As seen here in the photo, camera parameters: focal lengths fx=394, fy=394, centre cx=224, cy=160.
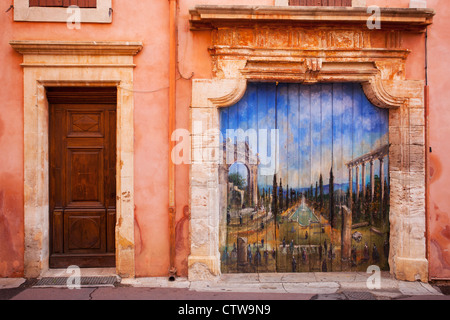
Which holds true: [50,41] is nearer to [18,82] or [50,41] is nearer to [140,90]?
[18,82]

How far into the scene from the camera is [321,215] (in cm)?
521

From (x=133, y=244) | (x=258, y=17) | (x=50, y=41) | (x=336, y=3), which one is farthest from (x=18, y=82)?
(x=336, y=3)

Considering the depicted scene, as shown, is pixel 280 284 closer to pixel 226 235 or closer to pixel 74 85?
pixel 226 235

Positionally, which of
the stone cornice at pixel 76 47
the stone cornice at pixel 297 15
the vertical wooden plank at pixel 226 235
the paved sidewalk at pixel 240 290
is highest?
the stone cornice at pixel 297 15

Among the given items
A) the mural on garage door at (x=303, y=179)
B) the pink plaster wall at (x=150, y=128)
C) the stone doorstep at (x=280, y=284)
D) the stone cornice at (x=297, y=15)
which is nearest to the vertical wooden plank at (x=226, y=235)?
the mural on garage door at (x=303, y=179)

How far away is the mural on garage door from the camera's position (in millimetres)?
5125

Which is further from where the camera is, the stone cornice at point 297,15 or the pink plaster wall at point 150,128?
the pink plaster wall at point 150,128

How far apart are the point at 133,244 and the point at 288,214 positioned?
6.61 ft

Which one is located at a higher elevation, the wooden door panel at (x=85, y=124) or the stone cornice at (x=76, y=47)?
the stone cornice at (x=76, y=47)

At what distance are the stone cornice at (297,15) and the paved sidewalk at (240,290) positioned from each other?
3.13m

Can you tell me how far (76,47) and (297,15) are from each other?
Answer: 8.75 feet

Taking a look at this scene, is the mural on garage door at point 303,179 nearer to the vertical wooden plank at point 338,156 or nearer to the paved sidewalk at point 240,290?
the vertical wooden plank at point 338,156

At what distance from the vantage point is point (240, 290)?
4555 millimetres

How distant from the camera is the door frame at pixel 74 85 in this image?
4758mm
